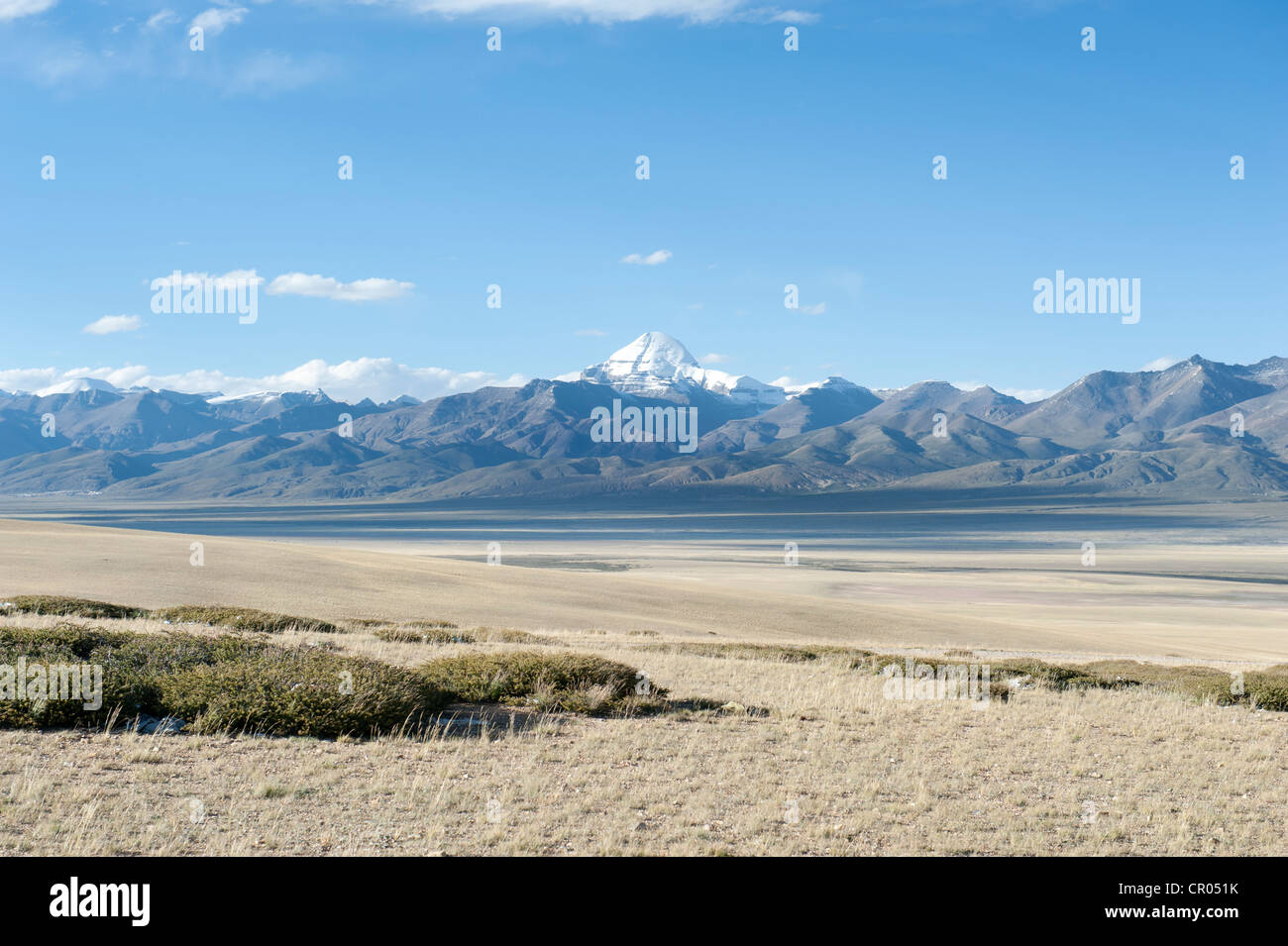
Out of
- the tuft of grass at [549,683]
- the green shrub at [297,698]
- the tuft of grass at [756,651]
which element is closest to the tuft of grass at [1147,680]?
the tuft of grass at [756,651]

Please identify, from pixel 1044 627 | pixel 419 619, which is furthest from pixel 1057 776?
pixel 1044 627

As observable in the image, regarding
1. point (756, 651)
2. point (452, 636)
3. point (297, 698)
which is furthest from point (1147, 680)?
point (297, 698)

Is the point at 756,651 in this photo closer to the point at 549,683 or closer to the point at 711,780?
the point at 549,683

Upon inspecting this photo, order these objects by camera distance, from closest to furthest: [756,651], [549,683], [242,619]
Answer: [549,683]
[242,619]
[756,651]

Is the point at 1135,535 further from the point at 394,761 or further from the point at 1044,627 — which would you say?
the point at 394,761

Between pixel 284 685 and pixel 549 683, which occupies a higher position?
pixel 284 685
